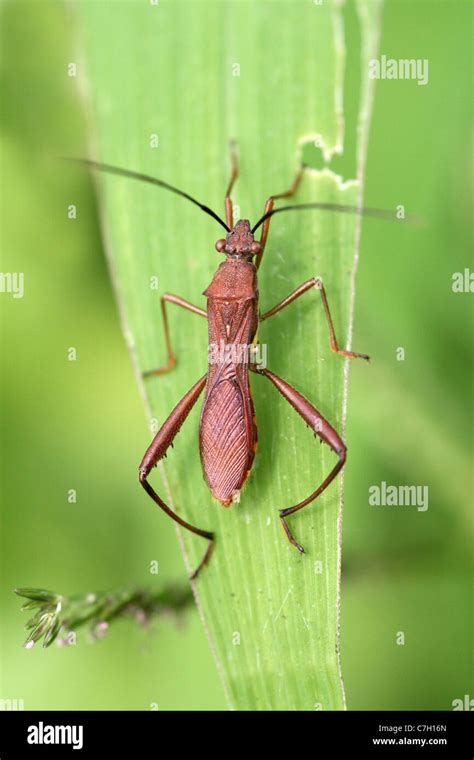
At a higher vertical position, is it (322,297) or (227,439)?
(322,297)

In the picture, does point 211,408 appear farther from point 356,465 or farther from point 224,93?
point 224,93

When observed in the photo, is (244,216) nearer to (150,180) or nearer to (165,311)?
(150,180)

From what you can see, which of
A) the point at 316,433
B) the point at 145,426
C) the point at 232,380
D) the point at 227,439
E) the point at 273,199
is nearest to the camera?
the point at 316,433

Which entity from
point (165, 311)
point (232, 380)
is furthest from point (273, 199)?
point (232, 380)

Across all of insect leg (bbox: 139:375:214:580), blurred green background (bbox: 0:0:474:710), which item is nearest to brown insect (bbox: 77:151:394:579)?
insect leg (bbox: 139:375:214:580)

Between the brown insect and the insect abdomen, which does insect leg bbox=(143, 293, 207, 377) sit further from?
the insect abdomen

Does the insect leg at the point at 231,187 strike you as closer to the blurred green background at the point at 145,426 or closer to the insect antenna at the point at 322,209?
the insect antenna at the point at 322,209
